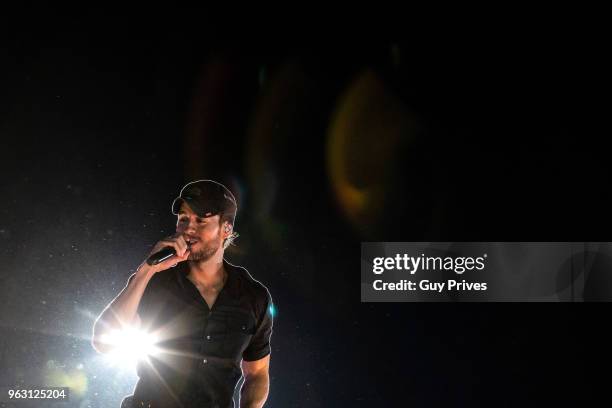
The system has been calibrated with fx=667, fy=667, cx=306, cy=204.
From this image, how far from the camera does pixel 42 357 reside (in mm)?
3809

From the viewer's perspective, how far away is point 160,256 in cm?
267

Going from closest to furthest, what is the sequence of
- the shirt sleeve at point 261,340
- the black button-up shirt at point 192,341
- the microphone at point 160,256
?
the microphone at point 160,256, the black button-up shirt at point 192,341, the shirt sleeve at point 261,340

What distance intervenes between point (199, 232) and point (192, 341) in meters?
0.48

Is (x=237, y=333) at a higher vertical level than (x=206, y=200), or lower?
lower

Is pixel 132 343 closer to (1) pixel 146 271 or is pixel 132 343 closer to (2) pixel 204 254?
(1) pixel 146 271

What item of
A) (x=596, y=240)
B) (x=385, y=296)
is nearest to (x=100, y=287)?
(x=385, y=296)

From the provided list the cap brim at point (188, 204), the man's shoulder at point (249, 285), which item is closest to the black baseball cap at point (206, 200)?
the cap brim at point (188, 204)

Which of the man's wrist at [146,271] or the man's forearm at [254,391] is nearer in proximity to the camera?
the man's wrist at [146,271]

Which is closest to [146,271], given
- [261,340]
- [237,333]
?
[237,333]

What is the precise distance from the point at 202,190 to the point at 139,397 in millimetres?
943

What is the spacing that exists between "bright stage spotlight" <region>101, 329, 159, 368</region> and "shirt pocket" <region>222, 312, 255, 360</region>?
1.05 feet

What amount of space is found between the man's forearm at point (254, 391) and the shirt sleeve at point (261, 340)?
10cm

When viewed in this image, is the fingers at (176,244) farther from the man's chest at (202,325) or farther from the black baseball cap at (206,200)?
the man's chest at (202,325)

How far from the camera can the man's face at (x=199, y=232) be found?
116 inches
